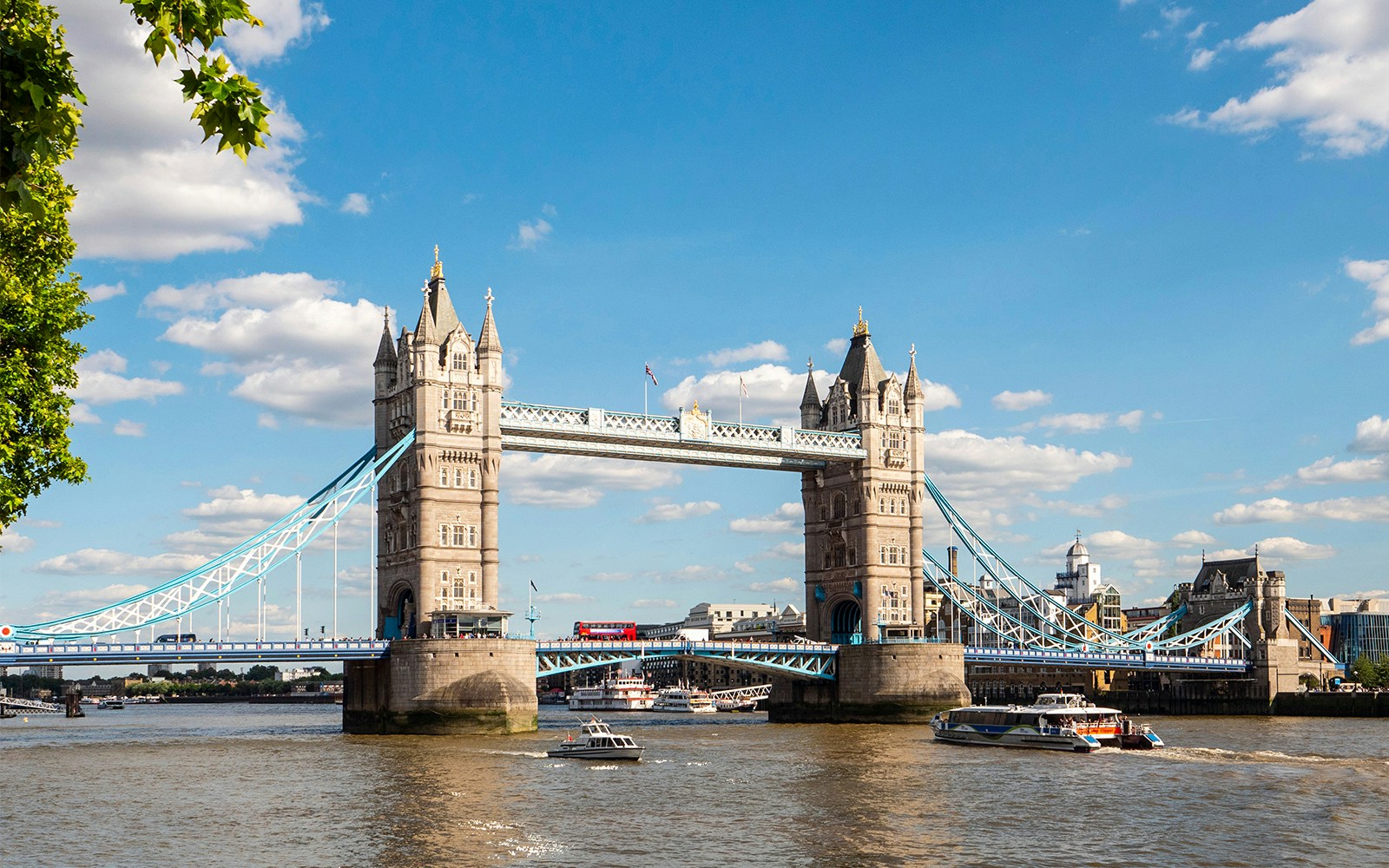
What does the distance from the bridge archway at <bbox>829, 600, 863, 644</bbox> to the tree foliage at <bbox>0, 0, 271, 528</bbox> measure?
83.4 metres

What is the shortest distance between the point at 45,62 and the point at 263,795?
40.9 meters

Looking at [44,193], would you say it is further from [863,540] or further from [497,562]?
[863,540]

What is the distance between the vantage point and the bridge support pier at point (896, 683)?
96812mm

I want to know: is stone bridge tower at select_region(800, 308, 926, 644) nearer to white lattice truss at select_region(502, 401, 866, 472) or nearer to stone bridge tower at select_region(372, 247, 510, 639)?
white lattice truss at select_region(502, 401, 866, 472)

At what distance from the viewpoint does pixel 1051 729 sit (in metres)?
71.4

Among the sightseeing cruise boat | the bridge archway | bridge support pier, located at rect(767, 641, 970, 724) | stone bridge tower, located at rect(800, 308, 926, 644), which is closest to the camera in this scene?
bridge support pier, located at rect(767, 641, 970, 724)

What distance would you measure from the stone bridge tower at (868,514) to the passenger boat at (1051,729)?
25996 millimetres

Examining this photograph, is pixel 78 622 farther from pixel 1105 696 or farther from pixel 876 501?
pixel 1105 696

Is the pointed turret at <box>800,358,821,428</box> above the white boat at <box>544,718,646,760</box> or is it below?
above

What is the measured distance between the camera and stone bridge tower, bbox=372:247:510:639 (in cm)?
8744

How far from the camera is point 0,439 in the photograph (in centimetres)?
2705

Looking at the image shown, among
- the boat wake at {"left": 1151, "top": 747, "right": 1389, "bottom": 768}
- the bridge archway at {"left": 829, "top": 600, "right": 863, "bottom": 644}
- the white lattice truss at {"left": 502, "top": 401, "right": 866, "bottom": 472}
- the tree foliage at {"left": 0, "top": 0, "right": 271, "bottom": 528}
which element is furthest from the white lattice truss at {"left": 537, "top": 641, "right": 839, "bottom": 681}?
the tree foliage at {"left": 0, "top": 0, "right": 271, "bottom": 528}

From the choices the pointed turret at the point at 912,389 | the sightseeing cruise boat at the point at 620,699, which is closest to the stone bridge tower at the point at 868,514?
the pointed turret at the point at 912,389

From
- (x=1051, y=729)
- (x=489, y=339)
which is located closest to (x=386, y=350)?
(x=489, y=339)
